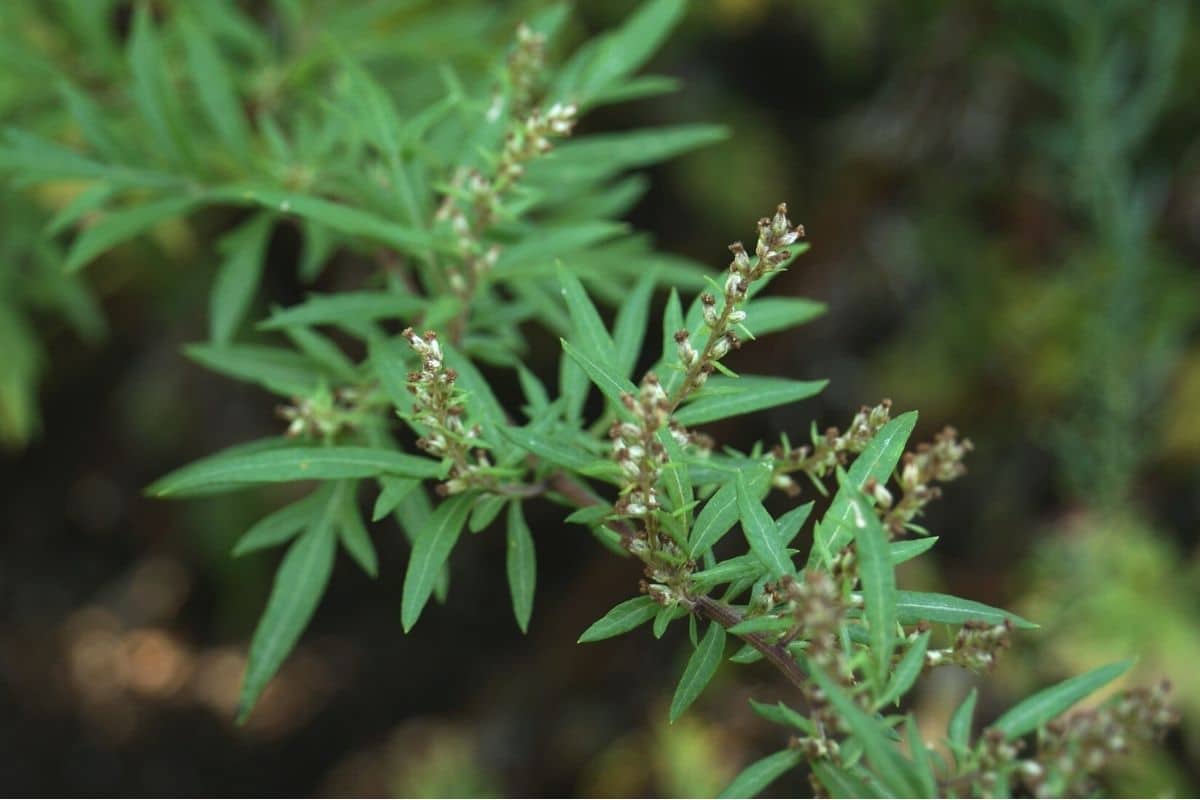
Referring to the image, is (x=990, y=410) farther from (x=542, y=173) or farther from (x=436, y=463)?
(x=436, y=463)

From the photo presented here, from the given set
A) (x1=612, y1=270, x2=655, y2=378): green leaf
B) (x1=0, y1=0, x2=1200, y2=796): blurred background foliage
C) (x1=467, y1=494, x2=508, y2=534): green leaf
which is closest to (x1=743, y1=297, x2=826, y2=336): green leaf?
(x1=612, y1=270, x2=655, y2=378): green leaf

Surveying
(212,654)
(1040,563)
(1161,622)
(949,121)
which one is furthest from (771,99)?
(212,654)

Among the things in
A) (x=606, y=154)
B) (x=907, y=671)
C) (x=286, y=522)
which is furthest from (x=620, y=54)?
(x=907, y=671)

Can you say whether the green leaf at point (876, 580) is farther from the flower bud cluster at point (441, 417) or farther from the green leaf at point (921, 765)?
the flower bud cluster at point (441, 417)

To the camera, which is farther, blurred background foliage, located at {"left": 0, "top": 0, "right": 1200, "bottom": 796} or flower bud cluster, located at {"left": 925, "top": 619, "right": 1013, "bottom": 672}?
blurred background foliage, located at {"left": 0, "top": 0, "right": 1200, "bottom": 796}

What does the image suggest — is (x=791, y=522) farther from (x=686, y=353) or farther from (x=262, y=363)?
(x=262, y=363)

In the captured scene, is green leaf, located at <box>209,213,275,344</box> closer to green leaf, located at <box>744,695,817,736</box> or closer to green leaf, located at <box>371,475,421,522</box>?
green leaf, located at <box>371,475,421,522</box>
